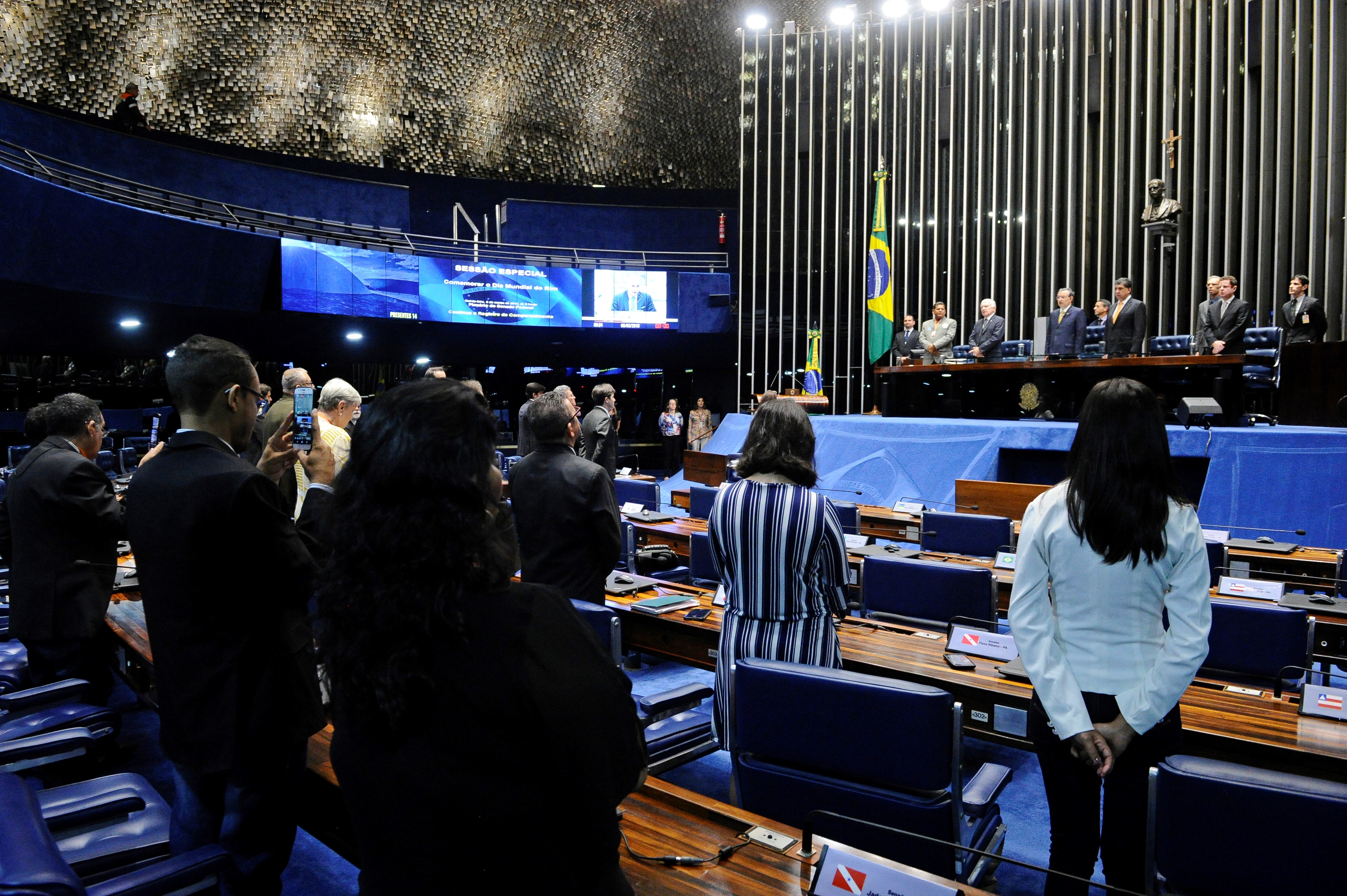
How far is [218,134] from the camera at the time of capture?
43.9 ft

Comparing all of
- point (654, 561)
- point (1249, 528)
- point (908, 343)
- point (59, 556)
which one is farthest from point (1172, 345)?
point (59, 556)

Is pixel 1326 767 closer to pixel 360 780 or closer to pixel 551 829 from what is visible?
pixel 551 829

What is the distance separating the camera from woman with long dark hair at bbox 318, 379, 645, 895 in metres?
0.78

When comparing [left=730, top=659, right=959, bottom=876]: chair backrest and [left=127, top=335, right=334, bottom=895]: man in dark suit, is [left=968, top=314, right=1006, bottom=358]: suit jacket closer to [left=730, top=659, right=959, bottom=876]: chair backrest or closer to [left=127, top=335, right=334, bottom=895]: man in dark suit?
[left=730, top=659, right=959, bottom=876]: chair backrest

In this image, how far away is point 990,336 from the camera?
28.7ft

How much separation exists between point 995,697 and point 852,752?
0.72 meters

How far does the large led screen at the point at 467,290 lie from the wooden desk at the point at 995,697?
33.0 ft

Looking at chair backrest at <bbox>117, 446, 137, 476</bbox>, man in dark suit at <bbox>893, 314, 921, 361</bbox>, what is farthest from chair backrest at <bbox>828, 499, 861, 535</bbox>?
chair backrest at <bbox>117, 446, 137, 476</bbox>

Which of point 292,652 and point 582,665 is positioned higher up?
point 582,665

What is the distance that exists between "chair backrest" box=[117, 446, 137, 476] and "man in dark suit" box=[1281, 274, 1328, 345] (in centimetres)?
1239

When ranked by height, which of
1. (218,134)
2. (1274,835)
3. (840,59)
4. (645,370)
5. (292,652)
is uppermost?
(840,59)

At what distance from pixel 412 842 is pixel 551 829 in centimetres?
14

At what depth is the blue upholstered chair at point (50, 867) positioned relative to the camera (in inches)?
37.5

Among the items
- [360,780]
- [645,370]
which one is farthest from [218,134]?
[360,780]
